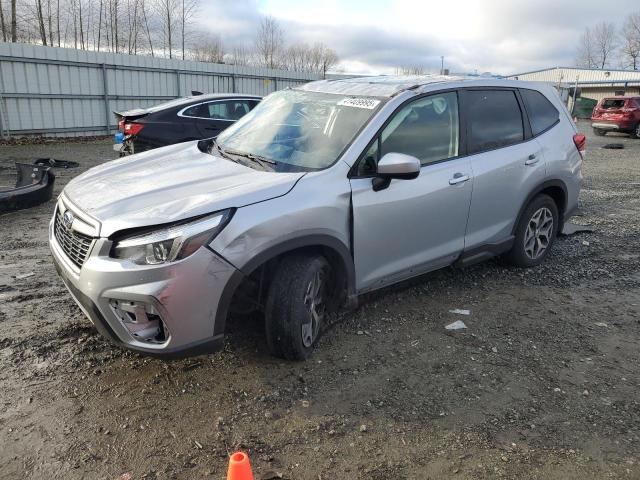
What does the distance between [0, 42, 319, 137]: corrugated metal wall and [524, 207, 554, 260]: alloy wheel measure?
49.9 feet

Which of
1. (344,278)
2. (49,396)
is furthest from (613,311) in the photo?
(49,396)

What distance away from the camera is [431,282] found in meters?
4.91

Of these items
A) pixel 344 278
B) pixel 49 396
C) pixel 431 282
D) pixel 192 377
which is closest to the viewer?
pixel 49 396

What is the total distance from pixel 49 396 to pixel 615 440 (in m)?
3.18

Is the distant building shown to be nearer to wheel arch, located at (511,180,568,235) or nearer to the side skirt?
wheel arch, located at (511,180,568,235)

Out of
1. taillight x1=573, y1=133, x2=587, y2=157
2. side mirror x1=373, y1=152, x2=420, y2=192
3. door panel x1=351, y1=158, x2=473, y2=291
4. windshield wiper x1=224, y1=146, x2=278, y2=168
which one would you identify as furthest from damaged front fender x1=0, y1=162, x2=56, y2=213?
taillight x1=573, y1=133, x2=587, y2=157

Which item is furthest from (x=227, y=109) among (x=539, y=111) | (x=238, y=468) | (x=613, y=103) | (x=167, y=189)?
(x=613, y=103)

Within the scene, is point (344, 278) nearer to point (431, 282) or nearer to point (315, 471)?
point (315, 471)

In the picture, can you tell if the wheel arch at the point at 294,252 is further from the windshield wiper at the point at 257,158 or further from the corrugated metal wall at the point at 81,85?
the corrugated metal wall at the point at 81,85

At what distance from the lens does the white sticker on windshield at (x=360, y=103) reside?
149 inches

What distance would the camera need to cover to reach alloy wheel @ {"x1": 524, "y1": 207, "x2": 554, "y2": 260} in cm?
508

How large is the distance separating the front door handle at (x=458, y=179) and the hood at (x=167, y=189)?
1.37m

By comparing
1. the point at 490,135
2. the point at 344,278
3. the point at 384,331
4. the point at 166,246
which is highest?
the point at 490,135

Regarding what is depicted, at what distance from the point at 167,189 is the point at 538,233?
3.71 metres
